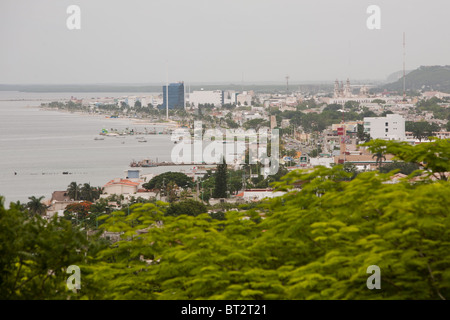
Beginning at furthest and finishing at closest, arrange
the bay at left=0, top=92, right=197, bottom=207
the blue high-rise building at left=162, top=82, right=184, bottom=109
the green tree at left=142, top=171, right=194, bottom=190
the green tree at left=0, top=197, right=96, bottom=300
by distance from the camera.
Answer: the blue high-rise building at left=162, top=82, right=184, bottom=109, the bay at left=0, top=92, right=197, bottom=207, the green tree at left=142, top=171, right=194, bottom=190, the green tree at left=0, top=197, right=96, bottom=300

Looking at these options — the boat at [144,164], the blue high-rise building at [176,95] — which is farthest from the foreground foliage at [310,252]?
the blue high-rise building at [176,95]

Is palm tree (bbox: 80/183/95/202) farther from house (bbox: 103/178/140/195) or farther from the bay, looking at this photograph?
the bay

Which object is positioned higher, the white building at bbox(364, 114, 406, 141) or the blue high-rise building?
the blue high-rise building

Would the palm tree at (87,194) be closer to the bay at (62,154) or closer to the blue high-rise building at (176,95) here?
the bay at (62,154)

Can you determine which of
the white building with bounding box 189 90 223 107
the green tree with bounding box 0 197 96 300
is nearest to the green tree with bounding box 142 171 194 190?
the green tree with bounding box 0 197 96 300

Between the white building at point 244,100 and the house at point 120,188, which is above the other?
the white building at point 244,100

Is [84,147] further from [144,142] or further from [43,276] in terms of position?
[43,276]

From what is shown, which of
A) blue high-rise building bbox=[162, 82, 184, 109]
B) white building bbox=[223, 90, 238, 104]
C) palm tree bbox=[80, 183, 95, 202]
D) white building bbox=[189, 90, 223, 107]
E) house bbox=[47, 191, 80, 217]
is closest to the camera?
house bbox=[47, 191, 80, 217]

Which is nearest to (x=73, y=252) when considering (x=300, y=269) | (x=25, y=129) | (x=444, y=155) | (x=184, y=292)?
(x=184, y=292)

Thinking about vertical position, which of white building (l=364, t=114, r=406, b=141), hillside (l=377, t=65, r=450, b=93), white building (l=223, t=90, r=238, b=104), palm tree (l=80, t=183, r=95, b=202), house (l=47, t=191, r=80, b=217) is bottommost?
house (l=47, t=191, r=80, b=217)
